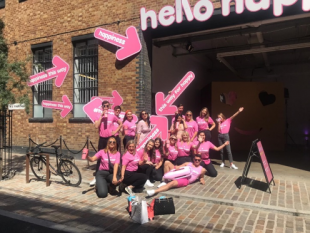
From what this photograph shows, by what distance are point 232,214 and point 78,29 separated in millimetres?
8203

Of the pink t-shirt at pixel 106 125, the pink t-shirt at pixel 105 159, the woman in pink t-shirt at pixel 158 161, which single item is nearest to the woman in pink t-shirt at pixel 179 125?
the woman in pink t-shirt at pixel 158 161

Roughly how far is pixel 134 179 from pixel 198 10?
4.90 meters

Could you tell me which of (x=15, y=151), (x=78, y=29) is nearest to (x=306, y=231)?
(x=78, y=29)

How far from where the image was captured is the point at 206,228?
161 inches

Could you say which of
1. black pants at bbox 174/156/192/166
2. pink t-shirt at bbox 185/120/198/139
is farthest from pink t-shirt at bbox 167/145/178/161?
pink t-shirt at bbox 185/120/198/139

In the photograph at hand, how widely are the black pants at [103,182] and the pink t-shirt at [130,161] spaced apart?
1.40 ft

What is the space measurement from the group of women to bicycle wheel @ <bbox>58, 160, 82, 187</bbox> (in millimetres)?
419

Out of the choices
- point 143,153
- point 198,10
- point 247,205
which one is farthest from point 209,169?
point 198,10

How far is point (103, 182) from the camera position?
18.7 ft

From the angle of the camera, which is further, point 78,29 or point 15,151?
point 15,151

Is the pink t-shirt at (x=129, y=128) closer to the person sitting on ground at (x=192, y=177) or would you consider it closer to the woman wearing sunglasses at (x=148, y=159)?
the woman wearing sunglasses at (x=148, y=159)

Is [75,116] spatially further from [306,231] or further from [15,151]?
[306,231]

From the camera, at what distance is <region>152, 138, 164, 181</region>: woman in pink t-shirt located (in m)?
6.47

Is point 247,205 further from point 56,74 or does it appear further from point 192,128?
point 56,74
